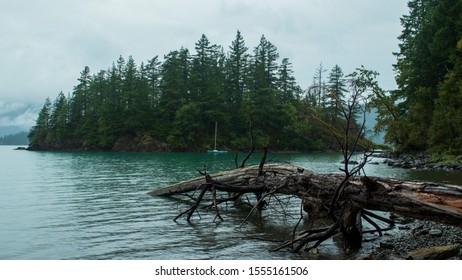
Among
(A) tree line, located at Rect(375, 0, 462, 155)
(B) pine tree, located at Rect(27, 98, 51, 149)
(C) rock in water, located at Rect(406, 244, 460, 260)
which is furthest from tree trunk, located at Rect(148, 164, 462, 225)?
(B) pine tree, located at Rect(27, 98, 51, 149)

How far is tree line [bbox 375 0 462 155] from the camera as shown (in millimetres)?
30062

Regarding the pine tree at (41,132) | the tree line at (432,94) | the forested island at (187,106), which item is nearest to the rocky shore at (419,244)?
the tree line at (432,94)

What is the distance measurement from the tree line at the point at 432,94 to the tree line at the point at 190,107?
28769mm

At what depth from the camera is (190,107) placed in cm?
7231

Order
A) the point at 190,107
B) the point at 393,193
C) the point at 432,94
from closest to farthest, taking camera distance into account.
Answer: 1. the point at 393,193
2. the point at 432,94
3. the point at 190,107

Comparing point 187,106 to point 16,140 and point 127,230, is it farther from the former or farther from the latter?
point 16,140

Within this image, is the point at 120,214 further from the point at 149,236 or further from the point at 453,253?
the point at 453,253

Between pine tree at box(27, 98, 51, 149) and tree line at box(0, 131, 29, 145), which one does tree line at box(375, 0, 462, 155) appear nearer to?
pine tree at box(27, 98, 51, 149)

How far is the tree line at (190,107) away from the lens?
240 ft

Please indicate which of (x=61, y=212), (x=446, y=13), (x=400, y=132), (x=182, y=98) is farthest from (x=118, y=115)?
(x=61, y=212)

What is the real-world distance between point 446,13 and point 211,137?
48.9 meters

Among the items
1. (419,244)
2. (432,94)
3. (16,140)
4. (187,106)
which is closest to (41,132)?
(187,106)

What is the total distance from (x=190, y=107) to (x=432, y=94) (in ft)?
152

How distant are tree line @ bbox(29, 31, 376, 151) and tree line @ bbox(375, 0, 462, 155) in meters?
28.8
